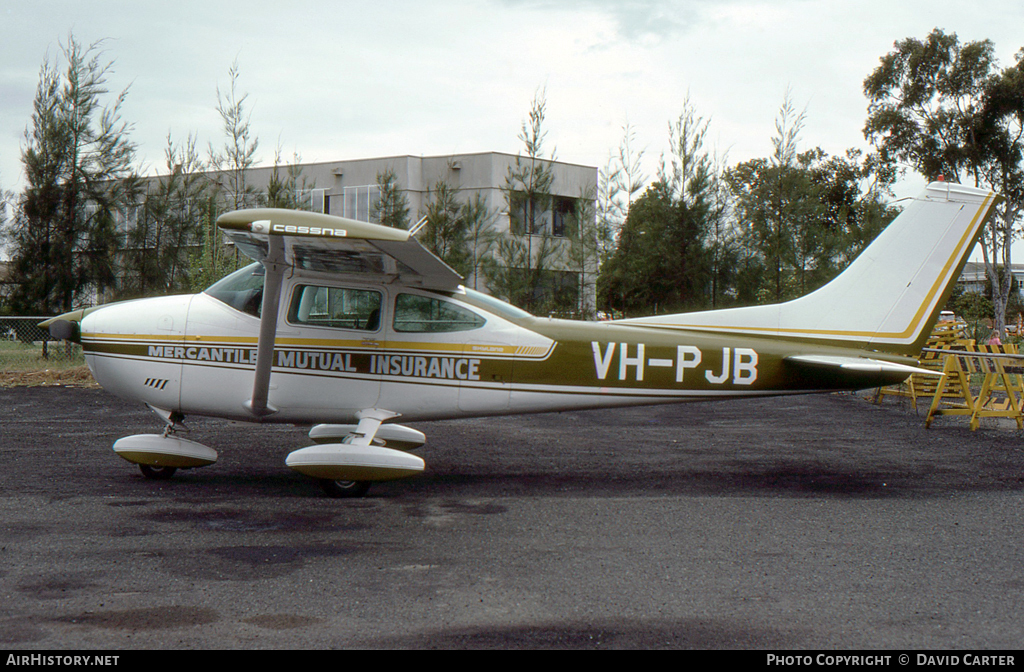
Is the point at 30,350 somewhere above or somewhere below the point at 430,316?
below

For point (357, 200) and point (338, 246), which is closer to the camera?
point (338, 246)

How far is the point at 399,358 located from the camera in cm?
713

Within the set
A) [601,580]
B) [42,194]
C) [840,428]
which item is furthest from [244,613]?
[42,194]

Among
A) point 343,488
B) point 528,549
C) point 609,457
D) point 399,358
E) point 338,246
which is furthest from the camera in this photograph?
point 609,457

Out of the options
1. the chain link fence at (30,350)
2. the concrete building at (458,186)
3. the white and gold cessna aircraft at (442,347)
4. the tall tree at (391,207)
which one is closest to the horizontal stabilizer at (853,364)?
the white and gold cessna aircraft at (442,347)

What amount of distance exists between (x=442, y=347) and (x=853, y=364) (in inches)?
139

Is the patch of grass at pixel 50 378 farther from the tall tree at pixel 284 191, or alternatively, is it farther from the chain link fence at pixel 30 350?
the tall tree at pixel 284 191

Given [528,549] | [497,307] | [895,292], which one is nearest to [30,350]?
[497,307]

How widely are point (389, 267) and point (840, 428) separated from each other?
7.33 metres

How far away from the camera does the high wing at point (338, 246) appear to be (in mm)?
5473

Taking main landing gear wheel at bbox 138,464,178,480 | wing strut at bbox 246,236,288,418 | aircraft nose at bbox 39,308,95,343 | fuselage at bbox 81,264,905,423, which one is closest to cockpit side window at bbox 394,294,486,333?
fuselage at bbox 81,264,905,423

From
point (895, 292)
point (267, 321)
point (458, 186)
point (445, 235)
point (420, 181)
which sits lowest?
point (267, 321)

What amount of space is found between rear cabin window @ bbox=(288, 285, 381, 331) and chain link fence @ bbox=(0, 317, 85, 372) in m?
11.7

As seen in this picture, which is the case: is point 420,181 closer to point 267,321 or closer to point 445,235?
point 445,235
